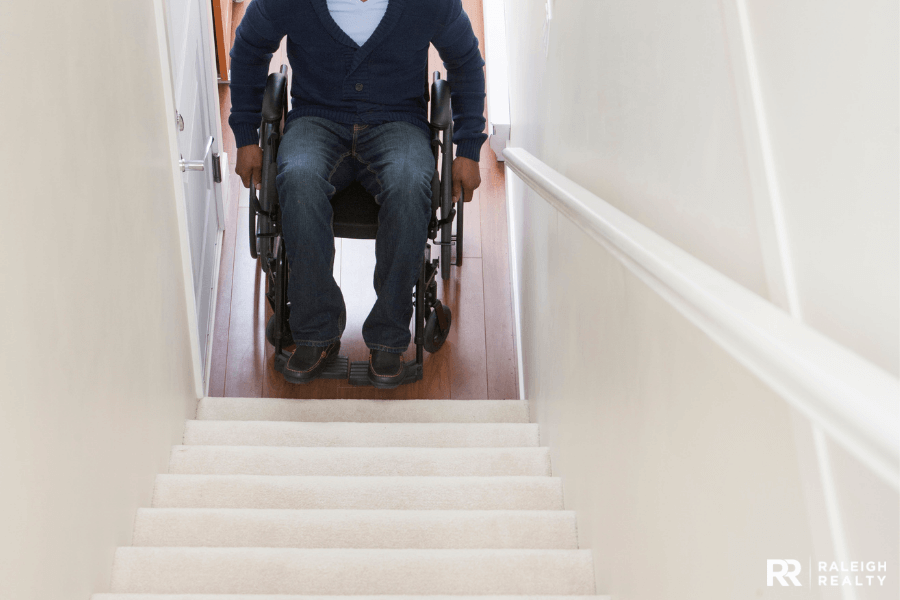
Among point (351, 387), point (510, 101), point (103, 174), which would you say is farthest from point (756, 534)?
point (510, 101)

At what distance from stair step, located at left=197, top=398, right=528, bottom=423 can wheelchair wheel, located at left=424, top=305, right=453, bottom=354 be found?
1.11 ft

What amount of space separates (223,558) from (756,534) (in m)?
1.08

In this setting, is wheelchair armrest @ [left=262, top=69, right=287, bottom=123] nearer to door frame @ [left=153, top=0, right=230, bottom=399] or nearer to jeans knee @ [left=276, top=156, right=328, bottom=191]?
jeans knee @ [left=276, top=156, right=328, bottom=191]

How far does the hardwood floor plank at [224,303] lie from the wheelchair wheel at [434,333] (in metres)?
0.75

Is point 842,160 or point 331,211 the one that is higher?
point 842,160

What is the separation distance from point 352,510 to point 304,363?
965 millimetres

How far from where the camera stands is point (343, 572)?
5.45 feet

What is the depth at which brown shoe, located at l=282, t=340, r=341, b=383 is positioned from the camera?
110 inches

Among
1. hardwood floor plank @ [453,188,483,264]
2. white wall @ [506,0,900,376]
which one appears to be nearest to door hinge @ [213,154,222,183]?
hardwood floor plank @ [453,188,483,264]

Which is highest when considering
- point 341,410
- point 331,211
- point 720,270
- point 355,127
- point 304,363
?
point 355,127

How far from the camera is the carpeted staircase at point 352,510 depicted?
1664 mm

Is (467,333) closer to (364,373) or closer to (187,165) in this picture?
(364,373)

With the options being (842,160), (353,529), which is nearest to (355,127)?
(353,529)

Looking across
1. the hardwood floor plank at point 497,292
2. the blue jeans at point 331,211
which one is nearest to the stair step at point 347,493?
the blue jeans at point 331,211
